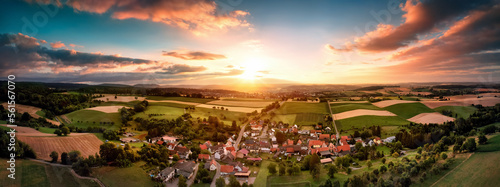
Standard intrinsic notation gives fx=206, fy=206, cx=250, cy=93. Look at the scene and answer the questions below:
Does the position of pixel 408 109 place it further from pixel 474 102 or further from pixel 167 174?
pixel 167 174

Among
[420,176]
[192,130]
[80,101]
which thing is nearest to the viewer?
[420,176]

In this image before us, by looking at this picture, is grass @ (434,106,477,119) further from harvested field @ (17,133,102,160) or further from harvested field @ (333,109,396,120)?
harvested field @ (17,133,102,160)

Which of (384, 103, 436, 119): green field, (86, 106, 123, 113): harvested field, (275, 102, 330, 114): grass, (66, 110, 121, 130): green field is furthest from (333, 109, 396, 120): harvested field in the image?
(86, 106, 123, 113): harvested field

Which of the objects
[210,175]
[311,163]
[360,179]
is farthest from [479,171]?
[210,175]

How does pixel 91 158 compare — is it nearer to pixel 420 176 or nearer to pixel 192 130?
pixel 192 130

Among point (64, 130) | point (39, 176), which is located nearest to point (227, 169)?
point (39, 176)

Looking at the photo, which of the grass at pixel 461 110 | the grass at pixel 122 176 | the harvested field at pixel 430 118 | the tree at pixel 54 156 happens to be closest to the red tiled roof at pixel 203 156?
the grass at pixel 122 176
